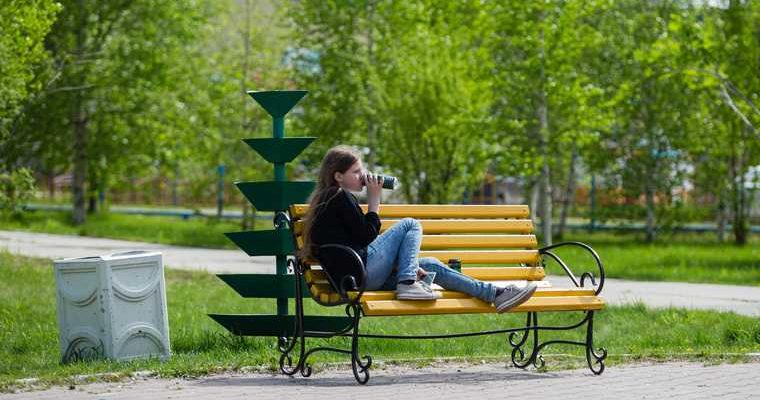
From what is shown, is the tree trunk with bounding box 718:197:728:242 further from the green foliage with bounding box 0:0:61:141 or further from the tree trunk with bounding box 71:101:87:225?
the green foliage with bounding box 0:0:61:141

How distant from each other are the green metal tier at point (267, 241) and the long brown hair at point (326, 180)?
1.46 meters

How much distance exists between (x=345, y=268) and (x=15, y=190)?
1219cm

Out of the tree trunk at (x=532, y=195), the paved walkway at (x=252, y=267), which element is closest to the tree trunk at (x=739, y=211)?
the tree trunk at (x=532, y=195)

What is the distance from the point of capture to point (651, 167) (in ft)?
105

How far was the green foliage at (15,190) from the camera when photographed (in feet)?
64.9

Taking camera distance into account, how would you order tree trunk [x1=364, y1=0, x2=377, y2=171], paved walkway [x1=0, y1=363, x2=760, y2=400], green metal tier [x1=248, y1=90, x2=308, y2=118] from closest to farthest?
paved walkway [x1=0, y1=363, x2=760, y2=400], green metal tier [x1=248, y1=90, x2=308, y2=118], tree trunk [x1=364, y1=0, x2=377, y2=171]

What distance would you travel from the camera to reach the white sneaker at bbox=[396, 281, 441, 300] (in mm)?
8836

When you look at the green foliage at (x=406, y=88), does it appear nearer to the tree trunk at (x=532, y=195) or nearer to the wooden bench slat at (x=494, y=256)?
the tree trunk at (x=532, y=195)

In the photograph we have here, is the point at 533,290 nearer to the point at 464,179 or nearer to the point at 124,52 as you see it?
the point at 464,179

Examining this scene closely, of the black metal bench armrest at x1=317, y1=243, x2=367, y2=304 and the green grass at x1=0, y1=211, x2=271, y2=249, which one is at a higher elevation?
the black metal bench armrest at x1=317, y1=243, x2=367, y2=304

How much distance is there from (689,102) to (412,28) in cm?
607

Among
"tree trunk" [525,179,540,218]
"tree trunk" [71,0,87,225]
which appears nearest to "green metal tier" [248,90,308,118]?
"tree trunk" [525,179,540,218]

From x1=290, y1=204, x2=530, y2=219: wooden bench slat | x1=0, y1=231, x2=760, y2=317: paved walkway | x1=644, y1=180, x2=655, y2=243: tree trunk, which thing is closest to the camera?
x1=290, y1=204, x2=530, y2=219: wooden bench slat

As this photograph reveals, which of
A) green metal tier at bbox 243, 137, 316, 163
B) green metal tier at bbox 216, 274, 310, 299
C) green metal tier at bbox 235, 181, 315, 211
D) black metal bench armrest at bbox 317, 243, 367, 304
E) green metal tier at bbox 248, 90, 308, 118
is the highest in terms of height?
green metal tier at bbox 248, 90, 308, 118
